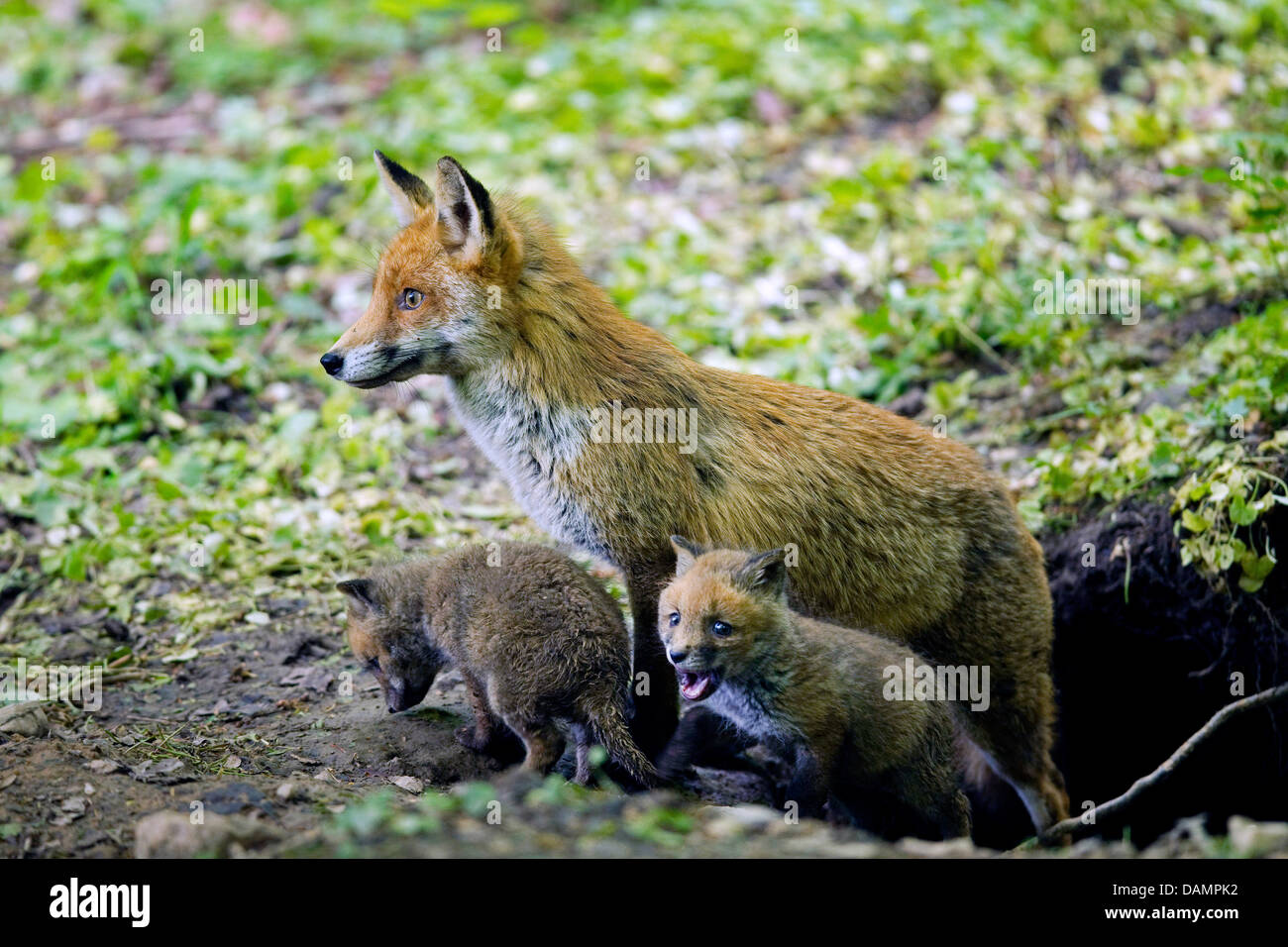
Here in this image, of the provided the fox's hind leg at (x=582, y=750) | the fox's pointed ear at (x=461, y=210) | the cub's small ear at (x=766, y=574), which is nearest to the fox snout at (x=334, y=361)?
the fox's pointed ear at (x=461, y=210)

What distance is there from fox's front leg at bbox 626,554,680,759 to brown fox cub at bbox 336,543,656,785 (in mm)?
94

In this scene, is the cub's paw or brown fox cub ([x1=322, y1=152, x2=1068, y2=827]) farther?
the cub's paw

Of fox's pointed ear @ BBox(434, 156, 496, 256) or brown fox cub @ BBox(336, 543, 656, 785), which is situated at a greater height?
fox's pointed ear @ BBox(434, 156, 496, 256)

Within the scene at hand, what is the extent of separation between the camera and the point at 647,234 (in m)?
12.1

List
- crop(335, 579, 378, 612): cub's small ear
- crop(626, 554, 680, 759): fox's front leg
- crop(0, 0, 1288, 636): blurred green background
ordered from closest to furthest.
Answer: crop(626, 554, 680, 759): fox's front leg → crop(335, 579, 378, 612): cub's small ear → crop(0, 0, 1288, 636): blurred green background

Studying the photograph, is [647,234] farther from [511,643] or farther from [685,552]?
[511,643]

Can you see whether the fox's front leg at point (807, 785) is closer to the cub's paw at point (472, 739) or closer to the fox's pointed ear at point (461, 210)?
the cub's paw at point (472, 739)

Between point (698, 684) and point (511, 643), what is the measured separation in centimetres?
93

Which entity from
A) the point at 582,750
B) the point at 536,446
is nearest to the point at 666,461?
the point at 536,446

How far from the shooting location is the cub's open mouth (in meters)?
5.94

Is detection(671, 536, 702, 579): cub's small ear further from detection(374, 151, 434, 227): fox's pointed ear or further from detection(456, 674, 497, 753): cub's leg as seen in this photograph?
detection(374, 151, 434, 227): fox's pointed ear

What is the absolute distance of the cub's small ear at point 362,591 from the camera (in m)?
6.74

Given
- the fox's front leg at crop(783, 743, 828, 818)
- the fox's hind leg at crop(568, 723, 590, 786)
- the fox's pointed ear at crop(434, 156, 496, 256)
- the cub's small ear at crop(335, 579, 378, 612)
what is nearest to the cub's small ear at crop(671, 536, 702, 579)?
the fox's hind leg at crop(568, 723, 590, 786)
